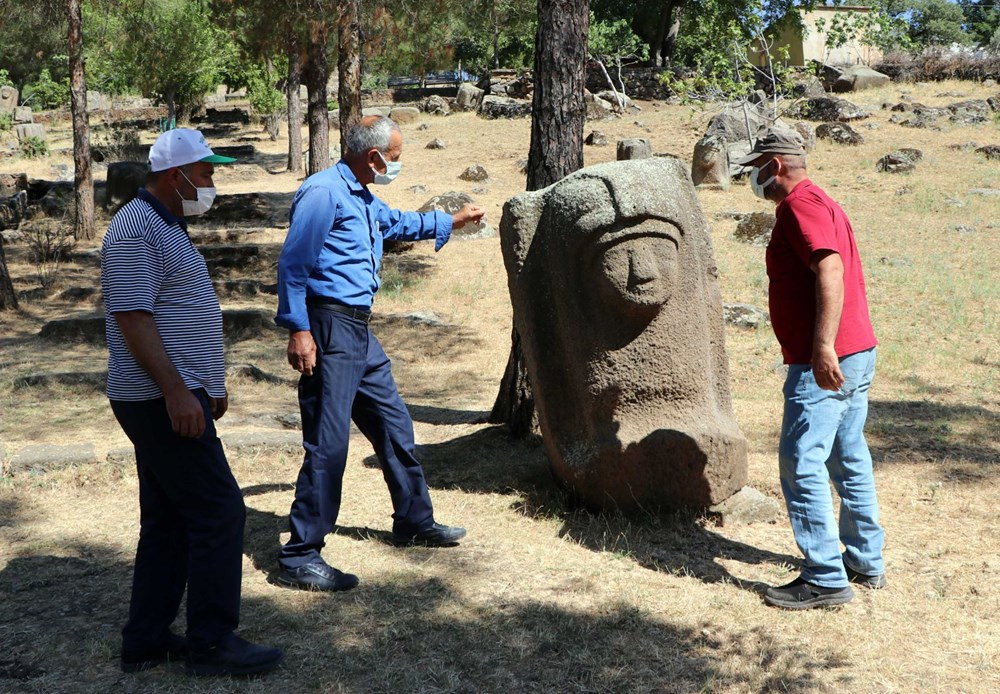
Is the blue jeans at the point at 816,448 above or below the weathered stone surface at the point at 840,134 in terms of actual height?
below

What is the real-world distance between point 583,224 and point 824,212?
110 cm

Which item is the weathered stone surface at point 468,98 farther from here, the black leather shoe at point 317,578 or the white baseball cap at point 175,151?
the white baseball cap at point 175,151

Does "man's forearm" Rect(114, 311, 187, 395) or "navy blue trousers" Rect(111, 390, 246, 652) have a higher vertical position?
"man's forearm" Rect(114, 311, 187, 395)

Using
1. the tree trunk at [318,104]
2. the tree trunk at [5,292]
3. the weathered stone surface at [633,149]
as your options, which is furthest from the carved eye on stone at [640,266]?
the weathered stone surface at [633,149]

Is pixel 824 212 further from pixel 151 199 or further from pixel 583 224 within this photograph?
pixel 151 199

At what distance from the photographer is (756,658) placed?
11.0ft

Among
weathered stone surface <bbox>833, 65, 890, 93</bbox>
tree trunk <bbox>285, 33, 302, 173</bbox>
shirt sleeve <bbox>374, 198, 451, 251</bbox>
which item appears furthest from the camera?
weathered stone surface <bbox>833, 65, 890, 93</bbox>

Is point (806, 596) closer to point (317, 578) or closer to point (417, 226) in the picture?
point (317, 578)

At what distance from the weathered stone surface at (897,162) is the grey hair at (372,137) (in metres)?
14.9

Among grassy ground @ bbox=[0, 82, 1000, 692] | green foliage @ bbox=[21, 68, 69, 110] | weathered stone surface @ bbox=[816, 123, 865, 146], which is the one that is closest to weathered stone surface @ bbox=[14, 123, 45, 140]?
green foliage @ bbox=[21, 68, 69, 110]

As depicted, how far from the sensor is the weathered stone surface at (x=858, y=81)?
26.7 m

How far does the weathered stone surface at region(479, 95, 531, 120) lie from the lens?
26.8 metres

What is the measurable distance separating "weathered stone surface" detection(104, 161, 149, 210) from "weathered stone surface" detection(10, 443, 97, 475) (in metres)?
12.2

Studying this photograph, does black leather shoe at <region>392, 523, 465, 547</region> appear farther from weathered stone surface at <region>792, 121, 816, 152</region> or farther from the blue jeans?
weathered stone surface at <region>792, 121, 816, 152</region>
